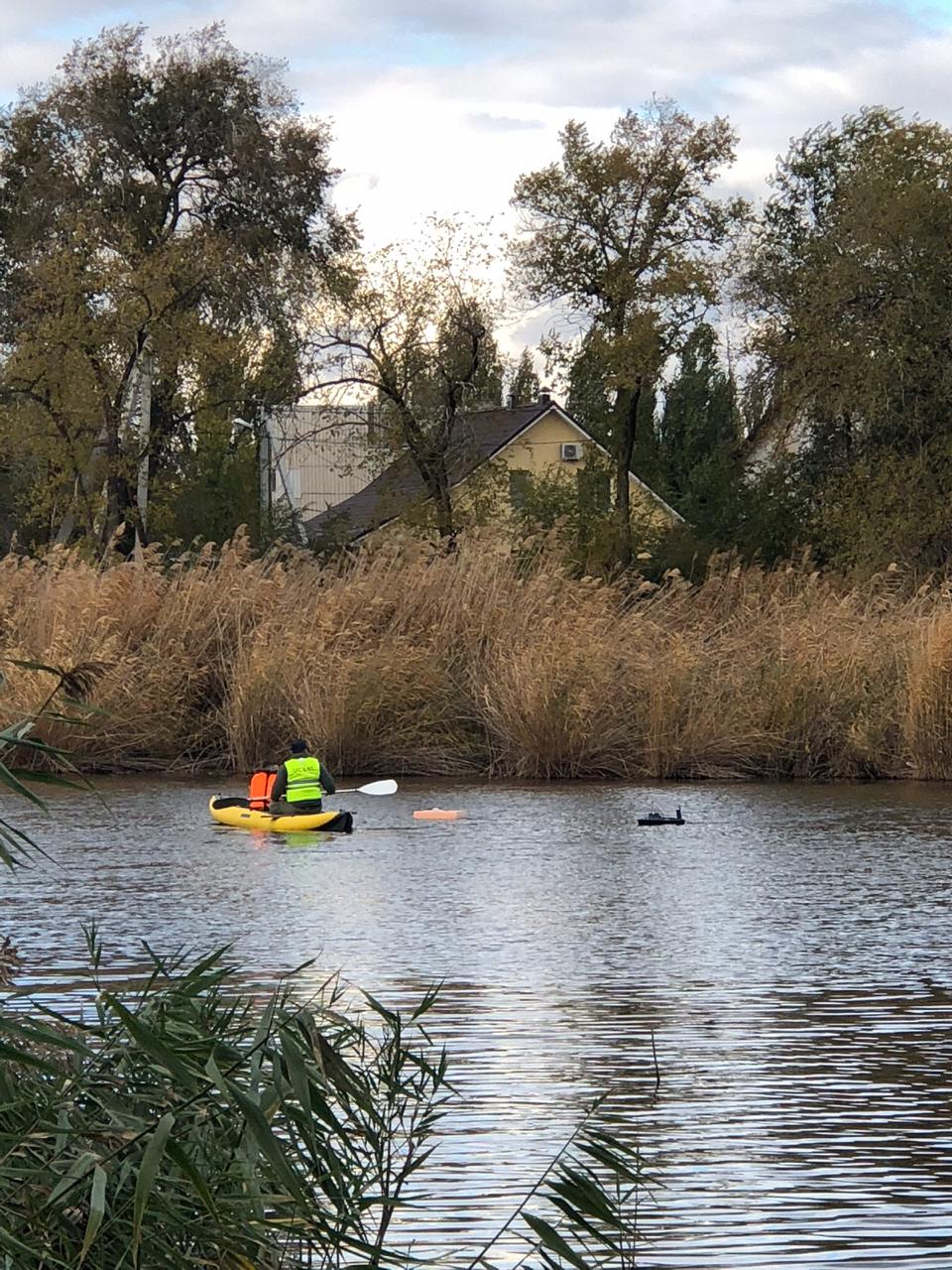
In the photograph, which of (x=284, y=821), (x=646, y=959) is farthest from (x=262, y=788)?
(x=646, y=959)

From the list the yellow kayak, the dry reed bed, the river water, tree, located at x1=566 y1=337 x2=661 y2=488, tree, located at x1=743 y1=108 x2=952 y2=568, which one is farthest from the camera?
tree, located at x1=566 y1=337 x2=661 y2=488

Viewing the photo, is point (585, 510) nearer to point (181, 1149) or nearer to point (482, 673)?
point (482, 673)

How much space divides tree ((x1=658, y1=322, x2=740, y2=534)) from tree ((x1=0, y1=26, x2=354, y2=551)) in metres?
11.8

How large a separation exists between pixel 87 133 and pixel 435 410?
34.1ft

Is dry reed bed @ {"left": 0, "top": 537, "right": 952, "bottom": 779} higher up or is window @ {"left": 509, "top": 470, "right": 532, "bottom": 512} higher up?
window @ {"left": 509, "top": 470, "right": 532, "bottom": 512}

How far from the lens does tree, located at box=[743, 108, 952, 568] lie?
40.6 metres

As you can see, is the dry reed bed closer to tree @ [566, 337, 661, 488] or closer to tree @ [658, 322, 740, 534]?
tree @ [566, 337, 661, 488]

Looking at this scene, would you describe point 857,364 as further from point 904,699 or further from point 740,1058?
point 740,1058

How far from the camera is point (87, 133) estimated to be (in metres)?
47.4

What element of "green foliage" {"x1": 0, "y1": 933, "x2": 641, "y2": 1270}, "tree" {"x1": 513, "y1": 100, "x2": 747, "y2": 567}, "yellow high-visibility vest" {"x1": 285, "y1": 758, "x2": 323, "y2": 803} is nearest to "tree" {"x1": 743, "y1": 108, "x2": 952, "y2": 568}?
"tree" {"x1": 513, "y1": 100, "x2": 747, "y2": 567}

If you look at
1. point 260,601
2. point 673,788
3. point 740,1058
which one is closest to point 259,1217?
point 740,1058

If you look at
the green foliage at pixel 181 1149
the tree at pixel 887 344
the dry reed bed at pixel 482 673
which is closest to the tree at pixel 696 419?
the tree at pixel 887 344

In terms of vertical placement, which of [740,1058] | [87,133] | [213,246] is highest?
[87,133]

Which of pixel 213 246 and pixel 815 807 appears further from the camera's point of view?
pixel 213 246
